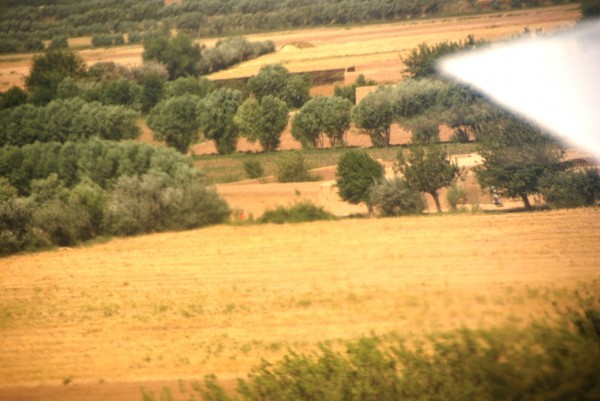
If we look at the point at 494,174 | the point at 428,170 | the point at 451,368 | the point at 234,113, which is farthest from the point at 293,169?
the point at 451,368

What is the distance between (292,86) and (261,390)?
3.44 metres

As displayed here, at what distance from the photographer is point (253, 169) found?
307 inches

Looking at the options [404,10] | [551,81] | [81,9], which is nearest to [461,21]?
[404,10]

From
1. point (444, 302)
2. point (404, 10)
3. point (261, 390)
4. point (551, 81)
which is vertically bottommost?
point (261, 390)

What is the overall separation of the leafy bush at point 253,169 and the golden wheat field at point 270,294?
2.21 ft

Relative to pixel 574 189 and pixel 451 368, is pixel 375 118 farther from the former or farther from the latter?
pixel 451 368

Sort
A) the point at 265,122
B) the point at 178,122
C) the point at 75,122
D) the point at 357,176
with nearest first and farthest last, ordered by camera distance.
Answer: the point at 357,176
the point at 265,122
the point at 178,122
the point at 75,122

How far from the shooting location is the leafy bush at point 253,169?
7709mm

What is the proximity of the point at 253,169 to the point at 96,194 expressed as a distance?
136cm

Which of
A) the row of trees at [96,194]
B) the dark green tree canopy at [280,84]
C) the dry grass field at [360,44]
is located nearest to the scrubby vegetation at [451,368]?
the row of trees at [96,194]

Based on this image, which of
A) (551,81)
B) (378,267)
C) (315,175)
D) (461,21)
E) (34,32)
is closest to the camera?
(378,267)

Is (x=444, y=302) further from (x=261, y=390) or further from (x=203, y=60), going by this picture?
(x=203, y=60)

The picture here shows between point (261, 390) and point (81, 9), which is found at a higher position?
point (81, 9)

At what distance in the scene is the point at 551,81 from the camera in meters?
7.03
